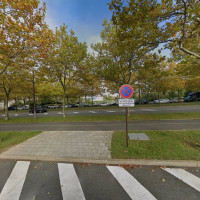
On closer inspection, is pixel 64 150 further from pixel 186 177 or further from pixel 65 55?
pixel 65 55

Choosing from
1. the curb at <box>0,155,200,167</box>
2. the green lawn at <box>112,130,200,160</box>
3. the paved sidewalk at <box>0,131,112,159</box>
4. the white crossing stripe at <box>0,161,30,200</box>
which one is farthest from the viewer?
the paved sidewalk at <box>0,131,112,159</box>

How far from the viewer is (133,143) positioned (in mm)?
4613

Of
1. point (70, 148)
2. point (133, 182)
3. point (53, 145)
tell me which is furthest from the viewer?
point (53, 145)

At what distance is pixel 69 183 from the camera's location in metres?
2.66

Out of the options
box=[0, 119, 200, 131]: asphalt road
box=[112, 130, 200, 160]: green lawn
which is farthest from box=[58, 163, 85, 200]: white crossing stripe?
box=[0, 119, 200, 131]: asphalt road

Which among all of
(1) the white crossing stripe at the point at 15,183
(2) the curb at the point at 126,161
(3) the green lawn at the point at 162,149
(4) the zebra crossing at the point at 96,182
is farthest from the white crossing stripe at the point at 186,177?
(1) the white crossing stripe at the point at 15,183

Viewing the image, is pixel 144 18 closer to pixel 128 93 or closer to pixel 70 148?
pixel 128 93

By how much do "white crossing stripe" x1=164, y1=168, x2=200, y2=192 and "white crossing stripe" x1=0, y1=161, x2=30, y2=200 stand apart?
4.39 meters

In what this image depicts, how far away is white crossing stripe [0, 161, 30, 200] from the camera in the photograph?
235 cm

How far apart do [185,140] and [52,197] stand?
6035mm

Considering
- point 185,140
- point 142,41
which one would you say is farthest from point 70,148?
point 142,41

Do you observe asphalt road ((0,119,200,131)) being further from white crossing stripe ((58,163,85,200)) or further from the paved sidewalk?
white crossing stripe ((58,163,85,200))

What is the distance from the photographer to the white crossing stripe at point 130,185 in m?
2.23

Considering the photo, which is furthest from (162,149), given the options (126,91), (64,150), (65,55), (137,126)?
(65,55)
